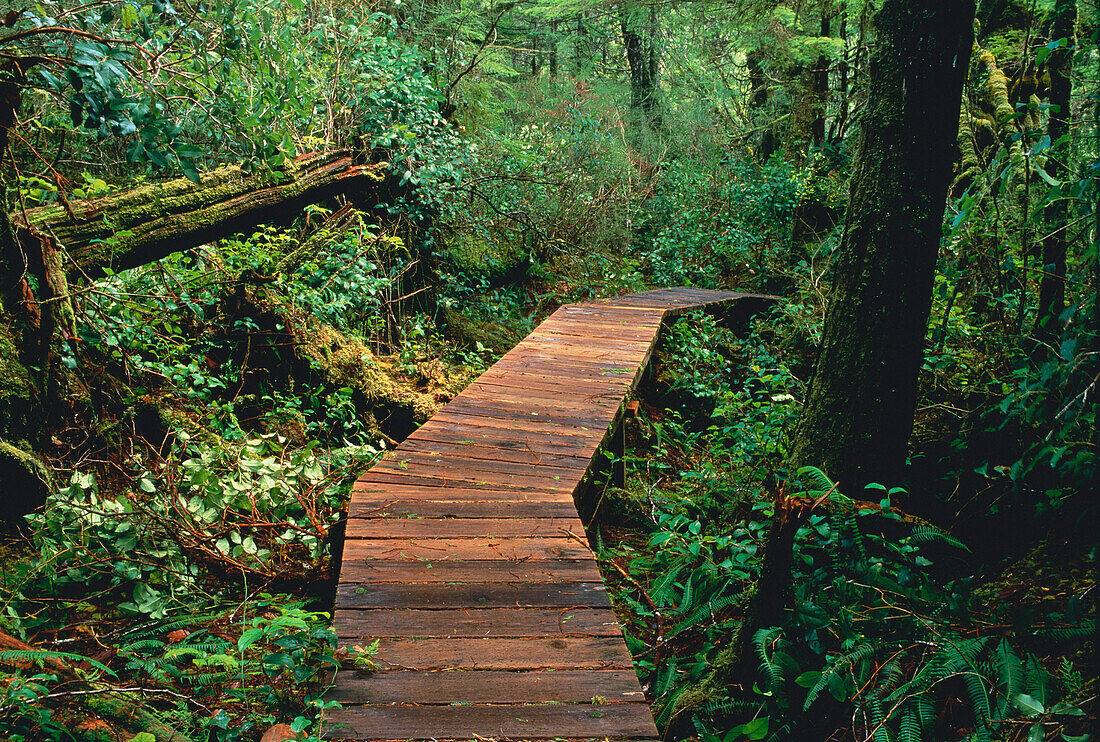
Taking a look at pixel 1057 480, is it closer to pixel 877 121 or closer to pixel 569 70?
pixel 877 121

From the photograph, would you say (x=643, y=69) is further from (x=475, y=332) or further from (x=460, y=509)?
(x=460, y=509)

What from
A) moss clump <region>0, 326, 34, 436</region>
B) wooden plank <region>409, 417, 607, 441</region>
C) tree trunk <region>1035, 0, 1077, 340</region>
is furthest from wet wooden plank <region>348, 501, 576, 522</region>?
tree trunk <region>1035, 0, 1077, 340</region>

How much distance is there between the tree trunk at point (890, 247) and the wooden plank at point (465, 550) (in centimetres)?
175

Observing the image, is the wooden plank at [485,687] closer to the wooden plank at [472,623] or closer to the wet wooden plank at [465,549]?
the wooden plank at [472,623]

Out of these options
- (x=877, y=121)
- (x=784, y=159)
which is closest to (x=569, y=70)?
(x=784, y=159)

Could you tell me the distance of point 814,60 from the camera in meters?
11.5

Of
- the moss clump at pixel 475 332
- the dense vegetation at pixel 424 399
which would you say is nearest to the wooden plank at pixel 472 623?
the dense vegetation at pixel 424 399

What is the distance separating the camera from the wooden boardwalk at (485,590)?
246cm

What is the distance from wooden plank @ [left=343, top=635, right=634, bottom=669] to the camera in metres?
2.70

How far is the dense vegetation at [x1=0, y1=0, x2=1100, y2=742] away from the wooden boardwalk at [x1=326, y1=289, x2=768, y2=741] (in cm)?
31

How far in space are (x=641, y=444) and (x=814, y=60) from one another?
8149 mm

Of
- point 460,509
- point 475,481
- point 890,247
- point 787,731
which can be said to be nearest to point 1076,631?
point 787,731

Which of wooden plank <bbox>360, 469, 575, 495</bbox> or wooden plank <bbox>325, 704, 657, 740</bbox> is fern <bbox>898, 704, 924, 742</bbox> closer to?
wooden plank <bbox>325, 704, 657, 740</bbox>

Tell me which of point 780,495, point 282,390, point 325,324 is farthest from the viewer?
point 325,324
